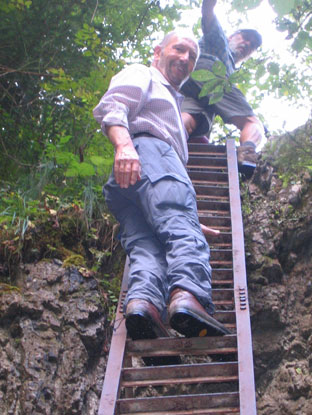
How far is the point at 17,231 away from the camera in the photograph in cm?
394

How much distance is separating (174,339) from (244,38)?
5413mm

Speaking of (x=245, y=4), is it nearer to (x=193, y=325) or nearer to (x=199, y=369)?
(x=193, y=325)

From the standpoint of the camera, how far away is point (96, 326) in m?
3.54

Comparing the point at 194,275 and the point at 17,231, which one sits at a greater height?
the point at 17,231

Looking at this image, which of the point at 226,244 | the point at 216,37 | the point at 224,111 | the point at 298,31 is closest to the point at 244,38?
the point at 216,37

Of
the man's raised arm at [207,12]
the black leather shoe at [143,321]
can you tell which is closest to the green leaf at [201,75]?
the black leather shoe at [143,321]

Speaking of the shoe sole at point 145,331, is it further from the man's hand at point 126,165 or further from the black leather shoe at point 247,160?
the black leather shoe at point 247,160

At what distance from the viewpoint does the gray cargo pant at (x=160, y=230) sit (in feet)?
9.41

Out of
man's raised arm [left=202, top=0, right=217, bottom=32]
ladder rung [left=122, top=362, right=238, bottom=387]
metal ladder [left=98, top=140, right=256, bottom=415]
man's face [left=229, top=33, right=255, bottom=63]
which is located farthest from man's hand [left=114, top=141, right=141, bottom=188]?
man's face [left=229, top=33, right=255, bottom=63]

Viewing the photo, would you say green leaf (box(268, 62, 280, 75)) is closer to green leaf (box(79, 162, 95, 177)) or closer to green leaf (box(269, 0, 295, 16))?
green leaf (box(269, 0, 295, 16))

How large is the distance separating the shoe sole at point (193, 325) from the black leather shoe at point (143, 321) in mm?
110

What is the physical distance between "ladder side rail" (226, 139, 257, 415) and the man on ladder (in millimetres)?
144

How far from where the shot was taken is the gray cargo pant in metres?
2.87

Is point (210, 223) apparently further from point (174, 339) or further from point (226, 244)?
point (174, 339)
